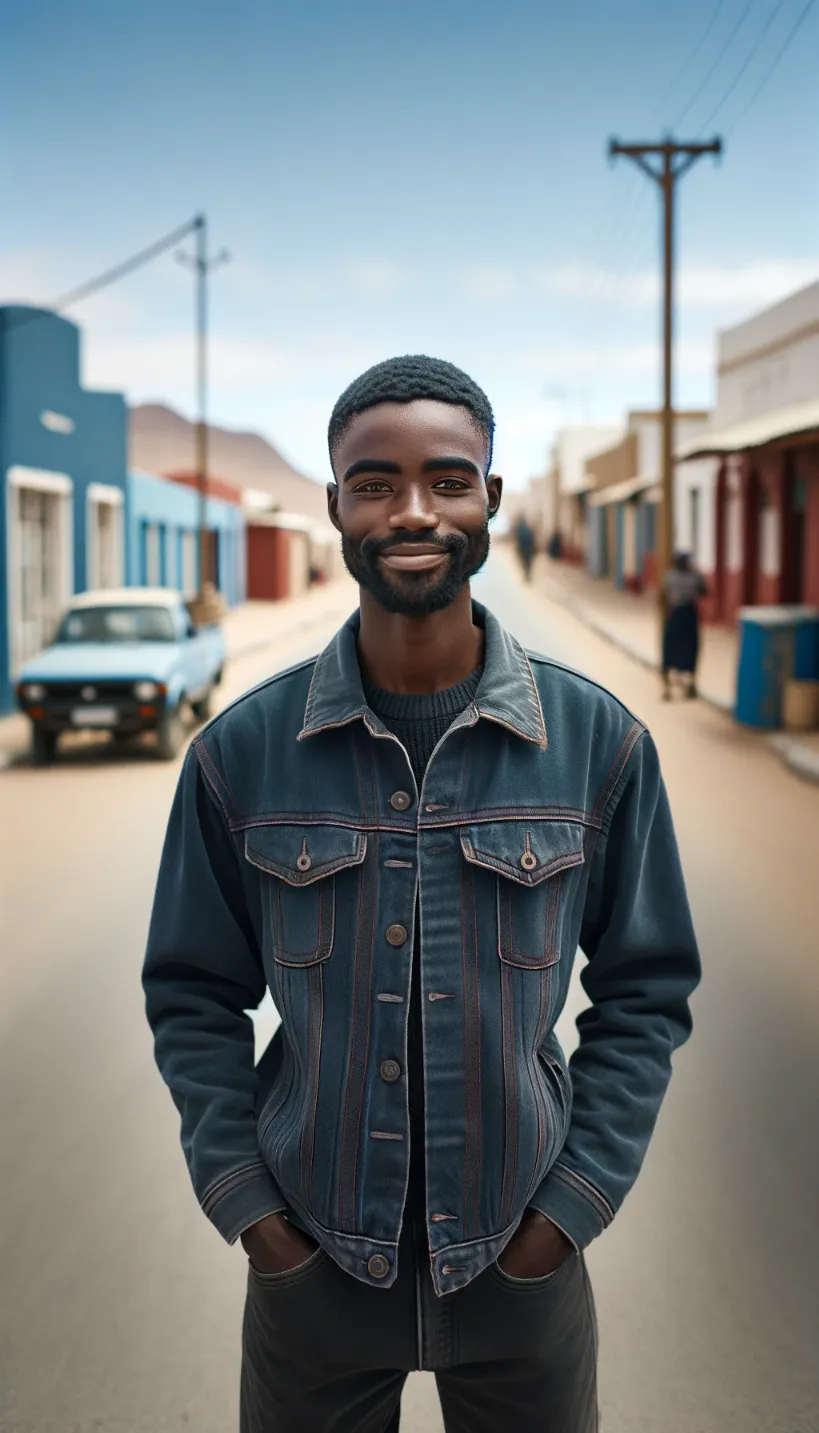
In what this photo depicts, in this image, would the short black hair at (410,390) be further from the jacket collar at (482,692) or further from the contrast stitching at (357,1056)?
the contrast stitching at (357,1056)

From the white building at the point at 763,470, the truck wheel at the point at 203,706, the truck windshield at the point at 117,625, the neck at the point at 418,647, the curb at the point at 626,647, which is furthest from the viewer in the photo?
the white building at the point at 763,470

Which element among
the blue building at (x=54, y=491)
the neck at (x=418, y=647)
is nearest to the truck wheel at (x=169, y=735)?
the blue building at (x=54, y=491)

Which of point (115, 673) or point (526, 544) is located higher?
point (526, 544)

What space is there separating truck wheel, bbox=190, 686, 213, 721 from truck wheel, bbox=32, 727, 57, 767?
6.77ft

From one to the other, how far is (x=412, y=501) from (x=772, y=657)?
13528 mm

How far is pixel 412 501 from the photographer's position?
1.98 metres

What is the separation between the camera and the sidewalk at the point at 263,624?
14.9 meters

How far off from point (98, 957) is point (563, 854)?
5184 mm

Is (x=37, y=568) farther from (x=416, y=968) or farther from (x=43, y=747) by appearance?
(x=416, y=968)

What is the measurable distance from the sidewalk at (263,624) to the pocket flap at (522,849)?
11575 mm

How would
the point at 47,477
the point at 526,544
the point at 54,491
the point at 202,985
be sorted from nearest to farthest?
the point at 202,985
the point at 47,477
the point at 54,491
the point at 526,544

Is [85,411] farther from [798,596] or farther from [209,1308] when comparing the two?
[209,1308]

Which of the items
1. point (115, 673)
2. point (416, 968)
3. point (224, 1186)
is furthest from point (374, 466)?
point (115, 673)

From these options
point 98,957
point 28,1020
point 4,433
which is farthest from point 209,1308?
point 4,433
